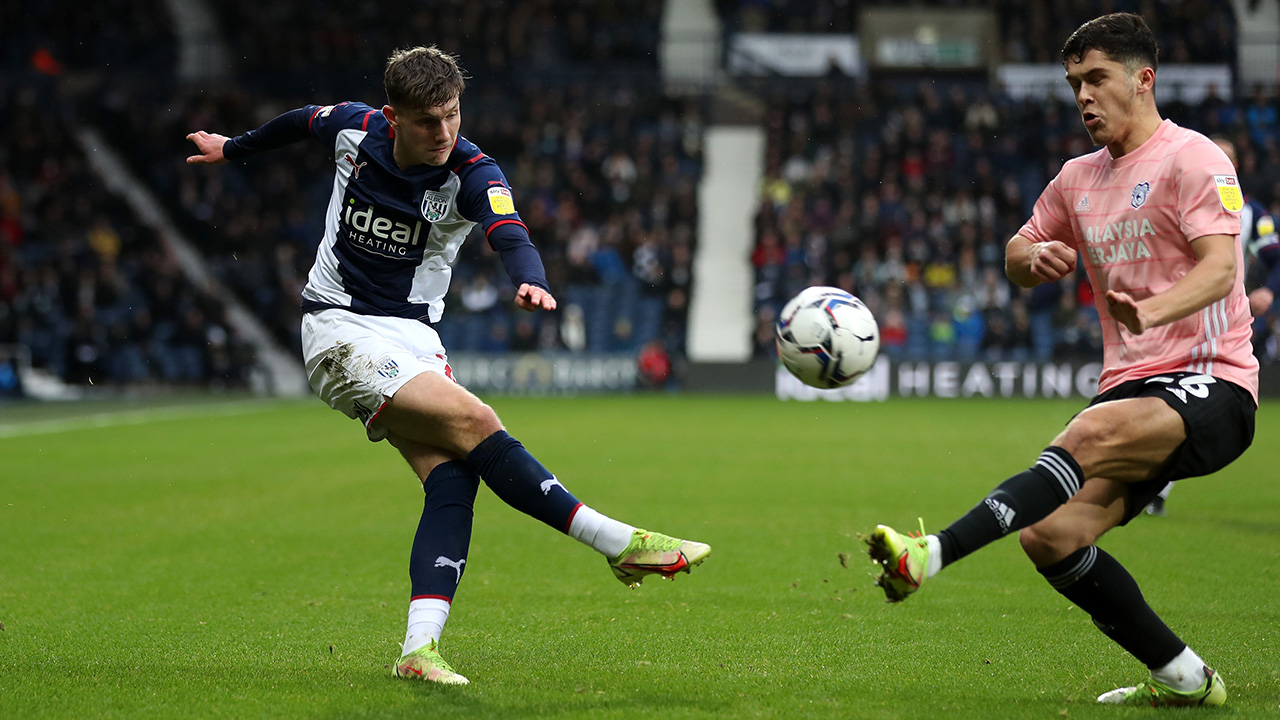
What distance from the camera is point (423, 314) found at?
472 cm

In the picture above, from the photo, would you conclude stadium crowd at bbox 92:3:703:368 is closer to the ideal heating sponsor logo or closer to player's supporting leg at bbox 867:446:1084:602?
the ideal heating sponsor logo

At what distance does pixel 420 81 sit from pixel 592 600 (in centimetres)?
264

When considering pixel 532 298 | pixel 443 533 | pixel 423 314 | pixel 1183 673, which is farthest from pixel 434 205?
pixel 1183 673

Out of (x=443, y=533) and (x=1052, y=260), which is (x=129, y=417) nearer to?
(x=443, y=533)

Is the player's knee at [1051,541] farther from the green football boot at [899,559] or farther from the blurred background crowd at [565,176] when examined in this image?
the blurred background crowd at [565,176]

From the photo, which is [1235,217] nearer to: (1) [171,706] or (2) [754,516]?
(1) [171,706]

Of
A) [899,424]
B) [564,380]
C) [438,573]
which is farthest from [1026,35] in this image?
[438,573]

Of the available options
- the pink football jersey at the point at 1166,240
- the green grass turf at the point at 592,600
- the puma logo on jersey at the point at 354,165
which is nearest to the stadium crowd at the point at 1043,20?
the green grass turf at the point at 592,600

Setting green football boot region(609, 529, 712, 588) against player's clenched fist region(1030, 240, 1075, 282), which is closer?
player's clenched fist region(1030, 240, 1075, 282)

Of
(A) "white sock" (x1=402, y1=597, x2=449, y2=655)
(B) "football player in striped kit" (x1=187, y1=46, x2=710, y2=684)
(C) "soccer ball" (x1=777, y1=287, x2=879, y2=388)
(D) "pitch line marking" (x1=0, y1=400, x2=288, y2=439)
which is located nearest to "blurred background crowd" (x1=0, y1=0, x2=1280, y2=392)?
(D) "pitch line marking" (x1=0, y1=400, x2=288, y2=439)

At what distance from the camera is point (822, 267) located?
24.2 m

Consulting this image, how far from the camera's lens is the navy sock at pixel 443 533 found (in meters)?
4.25

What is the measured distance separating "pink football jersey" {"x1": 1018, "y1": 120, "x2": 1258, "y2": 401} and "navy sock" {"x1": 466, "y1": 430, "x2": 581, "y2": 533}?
1.87 metres

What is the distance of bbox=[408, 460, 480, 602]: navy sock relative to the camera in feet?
14.0
